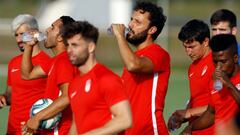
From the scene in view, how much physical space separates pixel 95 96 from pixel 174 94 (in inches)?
488

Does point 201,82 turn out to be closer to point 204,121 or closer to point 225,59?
point 204,121

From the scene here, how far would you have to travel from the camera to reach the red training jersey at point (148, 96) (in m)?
9.83

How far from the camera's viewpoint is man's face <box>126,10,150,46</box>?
9.98m

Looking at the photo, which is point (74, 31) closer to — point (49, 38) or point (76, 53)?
point (76, 53)

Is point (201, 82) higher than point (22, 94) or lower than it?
higher

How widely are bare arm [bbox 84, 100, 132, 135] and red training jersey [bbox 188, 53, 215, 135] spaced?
2432mm

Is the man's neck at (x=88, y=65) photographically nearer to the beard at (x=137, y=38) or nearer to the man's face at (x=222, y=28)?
the beard at (x=137, y=38)

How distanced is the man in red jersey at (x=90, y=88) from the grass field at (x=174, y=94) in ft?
23.9

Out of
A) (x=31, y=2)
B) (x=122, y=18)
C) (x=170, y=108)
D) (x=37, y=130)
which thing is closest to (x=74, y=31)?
(x=37, y=130)

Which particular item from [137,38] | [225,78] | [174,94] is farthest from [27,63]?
[174,94]

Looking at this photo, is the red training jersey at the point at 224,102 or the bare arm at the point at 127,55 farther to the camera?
the bare arm at the point at 127,55

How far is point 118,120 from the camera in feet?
26.0

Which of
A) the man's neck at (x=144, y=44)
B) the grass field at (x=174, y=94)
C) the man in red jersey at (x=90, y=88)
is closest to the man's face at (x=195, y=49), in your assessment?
the man's neck at (x=144, y=44)

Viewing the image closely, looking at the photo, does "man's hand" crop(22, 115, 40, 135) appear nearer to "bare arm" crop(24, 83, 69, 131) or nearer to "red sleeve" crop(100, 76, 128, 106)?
"bare arm" crop(24, 83, 69, 131)
